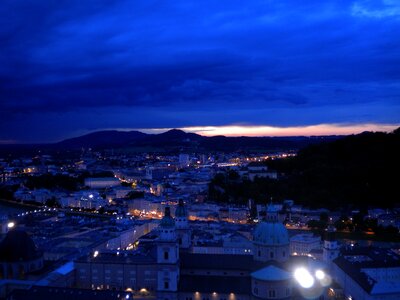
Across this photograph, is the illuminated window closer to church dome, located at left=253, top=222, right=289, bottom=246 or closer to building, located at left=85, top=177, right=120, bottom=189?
church dome, located at left=253, top=222, right=289, bottom=246

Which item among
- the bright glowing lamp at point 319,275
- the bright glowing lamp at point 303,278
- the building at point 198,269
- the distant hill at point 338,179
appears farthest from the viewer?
the distant hill at point 338,179

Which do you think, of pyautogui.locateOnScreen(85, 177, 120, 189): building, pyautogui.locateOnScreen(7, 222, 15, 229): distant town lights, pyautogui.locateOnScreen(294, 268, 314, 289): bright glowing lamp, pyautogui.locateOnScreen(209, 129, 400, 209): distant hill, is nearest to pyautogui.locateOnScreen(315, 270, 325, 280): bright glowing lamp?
pyautogui.locateOnScreen(294, 268, 314, 289): bright glowing lamp

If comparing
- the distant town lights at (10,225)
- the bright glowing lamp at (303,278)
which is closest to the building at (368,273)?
the bright glowing lamp at (303,278)

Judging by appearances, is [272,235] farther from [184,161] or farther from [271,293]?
[184,161]

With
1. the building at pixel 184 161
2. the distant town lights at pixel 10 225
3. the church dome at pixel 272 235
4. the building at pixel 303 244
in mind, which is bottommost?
the building at pixel 303 244

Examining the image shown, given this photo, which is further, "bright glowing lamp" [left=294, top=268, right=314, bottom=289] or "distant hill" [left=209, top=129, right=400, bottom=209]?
"distant hill" [left=209, top=129, right=400, bottom=209]

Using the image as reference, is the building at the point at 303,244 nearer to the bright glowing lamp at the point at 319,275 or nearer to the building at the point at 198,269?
the building at the point at 198,269

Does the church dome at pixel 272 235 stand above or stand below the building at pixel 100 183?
above
